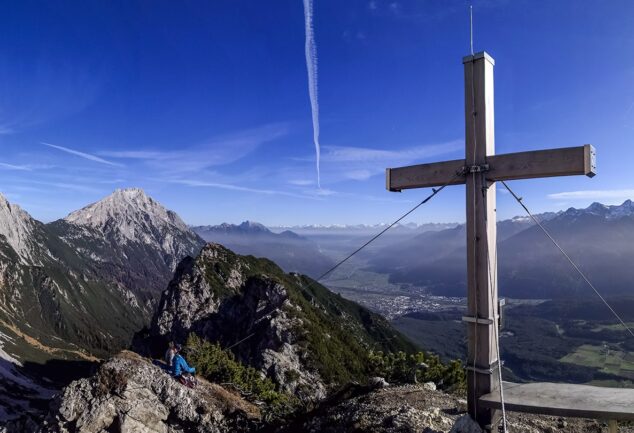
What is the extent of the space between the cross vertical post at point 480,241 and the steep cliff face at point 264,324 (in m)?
30.6

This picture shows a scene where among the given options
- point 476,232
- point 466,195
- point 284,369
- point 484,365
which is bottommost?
point 284,369

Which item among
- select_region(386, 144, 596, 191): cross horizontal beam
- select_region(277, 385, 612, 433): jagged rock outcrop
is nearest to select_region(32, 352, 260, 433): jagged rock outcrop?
select_region(277, 385, 612, 433): jagged rock outcrop

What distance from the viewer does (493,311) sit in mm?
6277

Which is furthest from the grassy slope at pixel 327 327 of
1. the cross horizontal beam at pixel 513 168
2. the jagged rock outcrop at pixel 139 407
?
the jagged rock outcrop at pixel 139 407

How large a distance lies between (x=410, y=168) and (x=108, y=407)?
1191 centimetres

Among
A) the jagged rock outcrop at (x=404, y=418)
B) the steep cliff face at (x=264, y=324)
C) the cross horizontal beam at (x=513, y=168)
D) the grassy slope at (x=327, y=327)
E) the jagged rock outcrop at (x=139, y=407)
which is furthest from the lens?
the grassy slope at (x=327, y=327)

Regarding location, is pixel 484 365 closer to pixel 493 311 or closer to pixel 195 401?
pixel 493 311

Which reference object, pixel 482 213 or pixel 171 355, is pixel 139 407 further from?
pixel 482 213

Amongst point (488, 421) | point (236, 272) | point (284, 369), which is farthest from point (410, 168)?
point (236, 272)

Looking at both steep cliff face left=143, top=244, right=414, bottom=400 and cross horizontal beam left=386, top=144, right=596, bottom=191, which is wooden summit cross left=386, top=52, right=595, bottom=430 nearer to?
cross horizontal beam left=386, top=144, right=596, bottom=191

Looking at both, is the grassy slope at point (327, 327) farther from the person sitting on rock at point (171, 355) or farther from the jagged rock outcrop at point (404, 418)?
the person sitting on rock at point (171, 355)

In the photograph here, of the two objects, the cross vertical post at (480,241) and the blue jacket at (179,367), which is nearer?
the cross vertical post at (480,241)

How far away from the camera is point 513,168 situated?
6.18m

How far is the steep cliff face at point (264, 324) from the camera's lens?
209 feet
